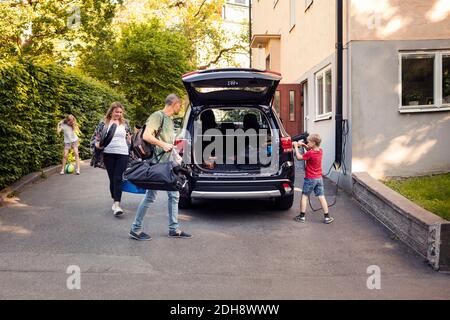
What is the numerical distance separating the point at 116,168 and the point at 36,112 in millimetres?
3904

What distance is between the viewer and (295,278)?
214 inches

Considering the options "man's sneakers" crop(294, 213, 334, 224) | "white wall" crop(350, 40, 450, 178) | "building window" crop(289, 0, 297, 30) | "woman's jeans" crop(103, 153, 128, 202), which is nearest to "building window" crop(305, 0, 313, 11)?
"building window" crop(289, 0, 297, 30)

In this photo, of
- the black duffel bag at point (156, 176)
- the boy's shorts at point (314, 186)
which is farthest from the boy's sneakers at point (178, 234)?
the boy's shorts at point (314, 186)

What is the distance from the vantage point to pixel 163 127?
6.86m

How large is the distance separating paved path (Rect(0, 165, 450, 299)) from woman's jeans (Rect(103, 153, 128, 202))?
0.40 meters

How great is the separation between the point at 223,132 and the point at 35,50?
16.0 meters

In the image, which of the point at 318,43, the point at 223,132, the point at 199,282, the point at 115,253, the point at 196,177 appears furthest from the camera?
the point at 318,43

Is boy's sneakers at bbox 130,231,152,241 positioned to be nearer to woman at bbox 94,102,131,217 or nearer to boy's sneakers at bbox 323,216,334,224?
woman at bbox 94,102,131,217

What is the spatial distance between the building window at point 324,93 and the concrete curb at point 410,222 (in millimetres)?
3459

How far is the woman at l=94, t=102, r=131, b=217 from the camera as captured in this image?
8.39m
